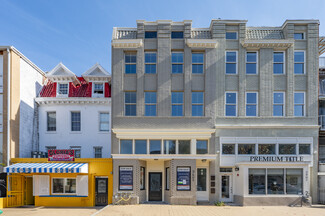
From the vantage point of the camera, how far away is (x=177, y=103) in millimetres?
18438

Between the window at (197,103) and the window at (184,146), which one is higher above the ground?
the window at (197,103)

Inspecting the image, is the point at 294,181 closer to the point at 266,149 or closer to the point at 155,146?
the point at 266,149

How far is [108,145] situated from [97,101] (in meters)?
4.04

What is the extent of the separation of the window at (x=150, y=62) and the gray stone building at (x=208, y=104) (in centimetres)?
8

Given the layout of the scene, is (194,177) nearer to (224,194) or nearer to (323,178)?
(224,194)

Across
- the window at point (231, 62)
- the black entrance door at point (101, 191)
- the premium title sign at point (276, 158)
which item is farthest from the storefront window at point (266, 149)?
the black entrance door at point (101, 191)

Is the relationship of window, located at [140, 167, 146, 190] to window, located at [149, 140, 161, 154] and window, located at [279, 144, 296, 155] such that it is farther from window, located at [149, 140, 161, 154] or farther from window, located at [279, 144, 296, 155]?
window, located at [279, 144, 296, 155]

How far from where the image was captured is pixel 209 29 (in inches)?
756

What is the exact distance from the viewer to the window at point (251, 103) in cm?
1853

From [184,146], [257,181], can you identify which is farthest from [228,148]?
[184,146]

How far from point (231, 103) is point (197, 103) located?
2685 millimetres

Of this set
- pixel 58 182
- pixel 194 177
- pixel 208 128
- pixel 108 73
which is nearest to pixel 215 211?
pixel 194 177

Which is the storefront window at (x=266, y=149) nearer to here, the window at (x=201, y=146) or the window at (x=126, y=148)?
the window at (x=201, y=146)

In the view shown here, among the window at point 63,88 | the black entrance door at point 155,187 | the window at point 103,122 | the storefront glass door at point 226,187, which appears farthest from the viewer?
the window at point 63,88
